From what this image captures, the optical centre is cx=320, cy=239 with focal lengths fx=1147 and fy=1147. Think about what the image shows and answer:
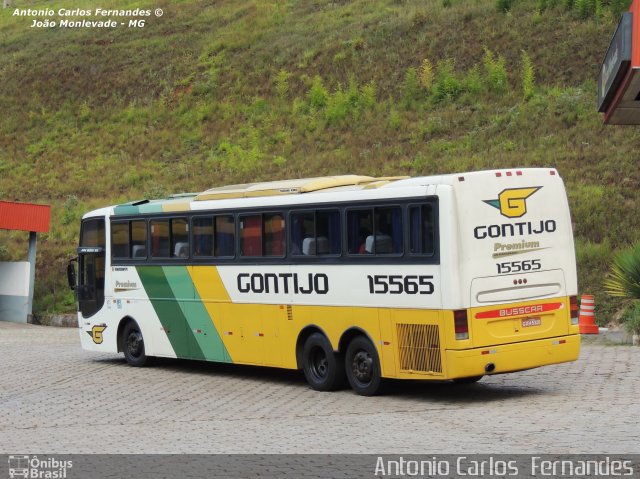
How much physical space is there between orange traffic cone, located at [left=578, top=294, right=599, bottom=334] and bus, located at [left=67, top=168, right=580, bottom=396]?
9.09m

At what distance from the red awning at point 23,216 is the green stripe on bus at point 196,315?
17.5 metres

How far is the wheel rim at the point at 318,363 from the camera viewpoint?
16531 mm

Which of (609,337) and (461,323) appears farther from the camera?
(609,337)

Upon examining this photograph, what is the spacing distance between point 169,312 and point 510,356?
7231 mm

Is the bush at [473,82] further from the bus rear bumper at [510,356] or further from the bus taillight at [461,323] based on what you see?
the bus taillight at [461,323]

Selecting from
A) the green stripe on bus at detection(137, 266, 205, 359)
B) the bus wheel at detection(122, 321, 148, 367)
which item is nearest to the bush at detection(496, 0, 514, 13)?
the bus wheel at detection(122, 321, 148, 367)

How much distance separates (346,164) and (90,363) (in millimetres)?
26923

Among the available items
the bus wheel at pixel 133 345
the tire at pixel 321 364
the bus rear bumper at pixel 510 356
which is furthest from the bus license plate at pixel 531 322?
the bus wheel at pixel 133 345

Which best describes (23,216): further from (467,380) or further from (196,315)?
(467,380)

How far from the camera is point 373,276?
15.4m

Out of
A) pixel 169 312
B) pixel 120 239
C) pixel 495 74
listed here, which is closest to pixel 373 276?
pixel 169 312

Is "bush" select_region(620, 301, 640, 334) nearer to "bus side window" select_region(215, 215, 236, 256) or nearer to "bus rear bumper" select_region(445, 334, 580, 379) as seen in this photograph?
"bus rear bumper" select_region(445, 334, 580, 379)

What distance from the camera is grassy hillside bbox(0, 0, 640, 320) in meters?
41.7

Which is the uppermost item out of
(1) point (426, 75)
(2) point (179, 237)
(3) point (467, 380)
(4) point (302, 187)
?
(1) point (426, 75)
